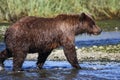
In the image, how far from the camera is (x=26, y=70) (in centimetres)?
1320

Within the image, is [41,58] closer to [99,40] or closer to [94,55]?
[94,55]

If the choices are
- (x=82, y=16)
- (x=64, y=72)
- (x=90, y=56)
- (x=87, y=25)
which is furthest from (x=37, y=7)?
(x=64, y=72)

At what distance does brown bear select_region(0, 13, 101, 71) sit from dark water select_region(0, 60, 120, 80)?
1.07ft

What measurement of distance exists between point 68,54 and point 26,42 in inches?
51.2

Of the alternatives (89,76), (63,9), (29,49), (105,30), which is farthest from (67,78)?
(63,9)

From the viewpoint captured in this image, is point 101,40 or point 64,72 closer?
point 64,72

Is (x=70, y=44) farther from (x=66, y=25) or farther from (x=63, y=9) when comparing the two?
(x=63, y=9)

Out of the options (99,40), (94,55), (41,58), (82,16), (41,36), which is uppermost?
(82,16)

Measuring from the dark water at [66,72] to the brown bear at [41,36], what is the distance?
33 cm

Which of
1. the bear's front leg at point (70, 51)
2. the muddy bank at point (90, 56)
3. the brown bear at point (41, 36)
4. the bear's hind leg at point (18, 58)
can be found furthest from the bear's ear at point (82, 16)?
the muddy bank at point (90, 56)

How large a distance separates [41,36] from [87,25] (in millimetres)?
1714

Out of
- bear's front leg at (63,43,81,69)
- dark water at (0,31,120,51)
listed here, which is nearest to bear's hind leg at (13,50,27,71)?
bear's front leg at (63,43,81,69)

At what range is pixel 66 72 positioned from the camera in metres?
12.7

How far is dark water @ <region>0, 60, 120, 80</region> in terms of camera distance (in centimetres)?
1188
